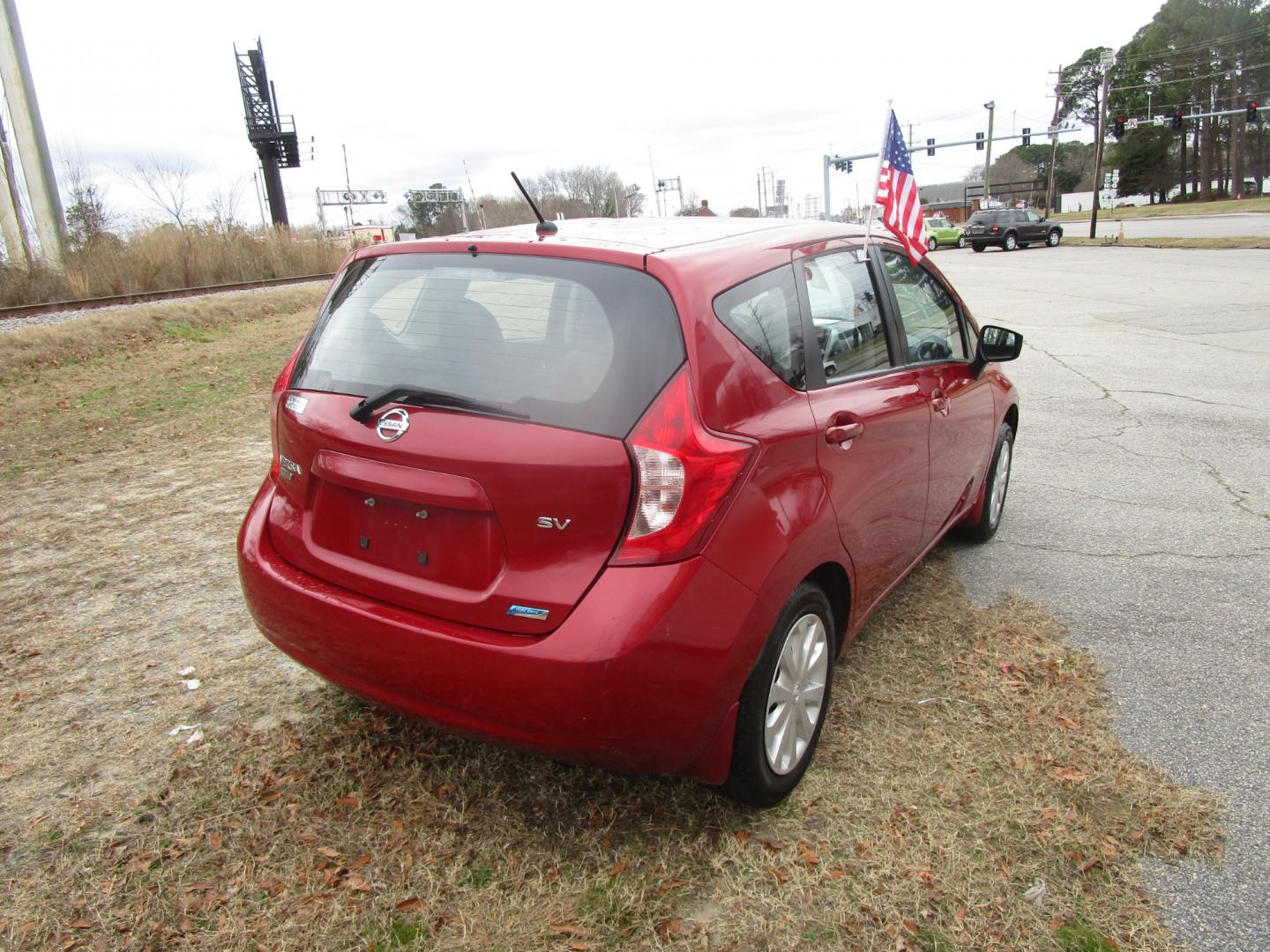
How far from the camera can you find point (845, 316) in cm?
315

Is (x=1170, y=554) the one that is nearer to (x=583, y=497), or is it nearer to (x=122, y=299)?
(x=583, y=497)

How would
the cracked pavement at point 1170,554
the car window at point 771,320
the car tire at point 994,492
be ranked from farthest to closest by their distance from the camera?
the car tire at point 994,492 < the cracked pavement at point 1170,554 < the car window at point 771,320

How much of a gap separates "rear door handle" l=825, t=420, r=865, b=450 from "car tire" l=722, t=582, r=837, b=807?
1.48 ft

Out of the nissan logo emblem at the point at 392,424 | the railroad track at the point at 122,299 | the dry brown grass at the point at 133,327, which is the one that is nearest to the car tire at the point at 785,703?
the nissan logo emblem at the point at 392,424

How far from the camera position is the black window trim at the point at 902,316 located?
3521 mm

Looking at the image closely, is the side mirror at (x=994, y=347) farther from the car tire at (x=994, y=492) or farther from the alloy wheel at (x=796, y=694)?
the alloy wheel at (x=796, y=694)

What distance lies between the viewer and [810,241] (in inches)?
123

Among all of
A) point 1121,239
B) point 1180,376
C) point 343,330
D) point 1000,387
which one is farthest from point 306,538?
point 1121,239

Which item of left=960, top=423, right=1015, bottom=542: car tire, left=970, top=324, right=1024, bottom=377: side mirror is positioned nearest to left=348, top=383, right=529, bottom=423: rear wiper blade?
left=970, top=324, right=1024, bottom=377: side mirror

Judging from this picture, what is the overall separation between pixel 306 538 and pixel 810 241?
1.93 m

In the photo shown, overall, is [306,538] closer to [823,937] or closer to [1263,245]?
[823,937]

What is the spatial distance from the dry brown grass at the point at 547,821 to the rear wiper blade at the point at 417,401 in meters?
1.20

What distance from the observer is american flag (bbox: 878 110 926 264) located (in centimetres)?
421

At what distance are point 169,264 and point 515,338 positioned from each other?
2014 centimetres
